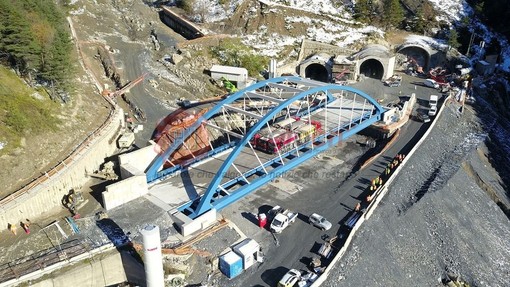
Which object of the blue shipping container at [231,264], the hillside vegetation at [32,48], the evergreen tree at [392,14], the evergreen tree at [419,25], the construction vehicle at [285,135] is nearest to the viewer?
the blue shipping container at [231,264]

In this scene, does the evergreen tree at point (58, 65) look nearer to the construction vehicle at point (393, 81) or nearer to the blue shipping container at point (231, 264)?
the blue shipping container at point (231, 264)

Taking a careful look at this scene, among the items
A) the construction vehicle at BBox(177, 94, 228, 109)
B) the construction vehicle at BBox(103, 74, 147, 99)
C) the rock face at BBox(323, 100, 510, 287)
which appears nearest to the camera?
the rock face at BBox(323, 100, 510, 287)

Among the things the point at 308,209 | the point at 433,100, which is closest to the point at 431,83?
the point at 433,100

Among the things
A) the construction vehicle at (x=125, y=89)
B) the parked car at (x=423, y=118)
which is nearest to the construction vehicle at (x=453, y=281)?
the parked car at (x=423, y=118)

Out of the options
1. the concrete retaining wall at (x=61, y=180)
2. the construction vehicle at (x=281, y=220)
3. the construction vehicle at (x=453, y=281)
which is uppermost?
the concrete retaining wall at (x=61, y=180)

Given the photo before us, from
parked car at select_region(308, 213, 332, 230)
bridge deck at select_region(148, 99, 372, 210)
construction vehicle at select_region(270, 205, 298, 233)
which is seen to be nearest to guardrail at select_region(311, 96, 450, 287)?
parked car at select_region(308, 213, 332, 230)

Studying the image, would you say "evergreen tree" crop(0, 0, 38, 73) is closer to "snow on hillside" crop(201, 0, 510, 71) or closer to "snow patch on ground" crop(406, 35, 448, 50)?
"snow on hillside" crop(201, 0, 510, 71)

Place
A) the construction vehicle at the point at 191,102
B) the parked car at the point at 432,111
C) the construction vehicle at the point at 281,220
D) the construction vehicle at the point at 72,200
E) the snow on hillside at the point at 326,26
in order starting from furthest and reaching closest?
the snow on hillside at the point at 326,26 < the parked car at the point at 432,111 < the construction vehicle at the point at 191,102 < the construction vehicle at the point at 281,220 < the construction vehicle at the point at 72,200
